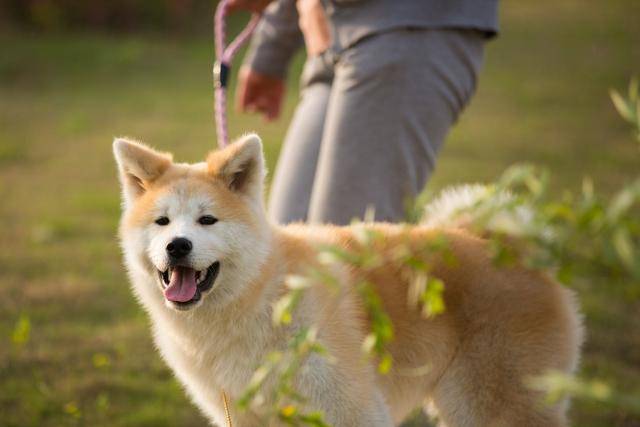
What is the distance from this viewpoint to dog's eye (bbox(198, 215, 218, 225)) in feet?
8.41

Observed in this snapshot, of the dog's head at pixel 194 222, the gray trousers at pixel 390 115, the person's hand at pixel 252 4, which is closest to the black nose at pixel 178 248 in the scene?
the dog's head at pixel 194 222

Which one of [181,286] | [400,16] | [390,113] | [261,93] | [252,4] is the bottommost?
[261,93]

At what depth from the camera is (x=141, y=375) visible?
417 cm

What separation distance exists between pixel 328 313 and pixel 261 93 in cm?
171

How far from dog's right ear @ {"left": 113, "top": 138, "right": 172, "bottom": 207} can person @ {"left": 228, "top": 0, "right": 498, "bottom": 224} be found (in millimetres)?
615

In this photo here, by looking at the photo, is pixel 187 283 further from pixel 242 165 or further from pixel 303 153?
pixel 303 153

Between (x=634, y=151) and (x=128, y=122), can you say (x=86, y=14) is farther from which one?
(x=634, y=151)

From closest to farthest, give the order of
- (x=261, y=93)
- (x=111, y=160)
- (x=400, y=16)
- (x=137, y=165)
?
(x=137, y=165)
(x=400, y=16)
(x=261, y=93)
(x=111, y=160)

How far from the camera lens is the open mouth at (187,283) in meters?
2.41

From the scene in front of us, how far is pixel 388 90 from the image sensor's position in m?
2.84

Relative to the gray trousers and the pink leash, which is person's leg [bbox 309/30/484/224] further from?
the pink leash

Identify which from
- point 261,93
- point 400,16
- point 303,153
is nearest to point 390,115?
point 400,16

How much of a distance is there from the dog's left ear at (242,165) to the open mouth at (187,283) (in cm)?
34

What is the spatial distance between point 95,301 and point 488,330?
337cm
